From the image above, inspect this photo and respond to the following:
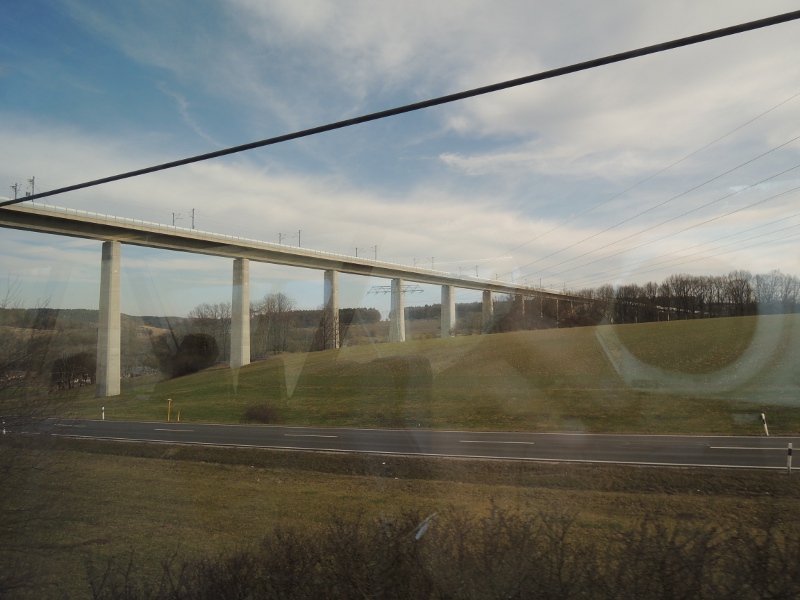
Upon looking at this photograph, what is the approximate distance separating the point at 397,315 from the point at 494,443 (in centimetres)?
3849

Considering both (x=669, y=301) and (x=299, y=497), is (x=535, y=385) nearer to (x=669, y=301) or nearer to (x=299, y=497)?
(x=299, y=497)

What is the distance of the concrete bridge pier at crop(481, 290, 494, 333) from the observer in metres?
59.0

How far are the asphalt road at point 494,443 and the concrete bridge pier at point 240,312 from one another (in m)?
20.6

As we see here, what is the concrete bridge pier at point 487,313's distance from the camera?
194 ft

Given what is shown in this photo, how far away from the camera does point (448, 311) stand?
205 feet

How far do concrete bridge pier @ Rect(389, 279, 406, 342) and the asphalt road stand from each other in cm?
2935

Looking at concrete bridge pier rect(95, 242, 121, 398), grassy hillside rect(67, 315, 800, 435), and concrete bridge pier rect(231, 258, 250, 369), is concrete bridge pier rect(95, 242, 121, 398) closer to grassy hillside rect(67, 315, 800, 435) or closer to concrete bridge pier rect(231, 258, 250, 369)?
grassy hillside rect(67, 315, 800, 435)

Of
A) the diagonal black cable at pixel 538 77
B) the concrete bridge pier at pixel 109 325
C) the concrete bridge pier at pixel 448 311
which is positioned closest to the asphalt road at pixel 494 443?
the diagonal black cable at pixel 538 77

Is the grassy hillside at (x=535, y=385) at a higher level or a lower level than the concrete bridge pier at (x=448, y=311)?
lower

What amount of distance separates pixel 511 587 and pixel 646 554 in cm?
110

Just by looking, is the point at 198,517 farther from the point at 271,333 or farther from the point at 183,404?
the point at 271,333

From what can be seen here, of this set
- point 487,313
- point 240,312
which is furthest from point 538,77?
point 487,313

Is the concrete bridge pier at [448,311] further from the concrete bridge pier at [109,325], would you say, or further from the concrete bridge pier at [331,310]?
the concrete bridge pier at [109,325]

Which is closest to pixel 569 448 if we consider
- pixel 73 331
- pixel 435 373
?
pixel 73 331
